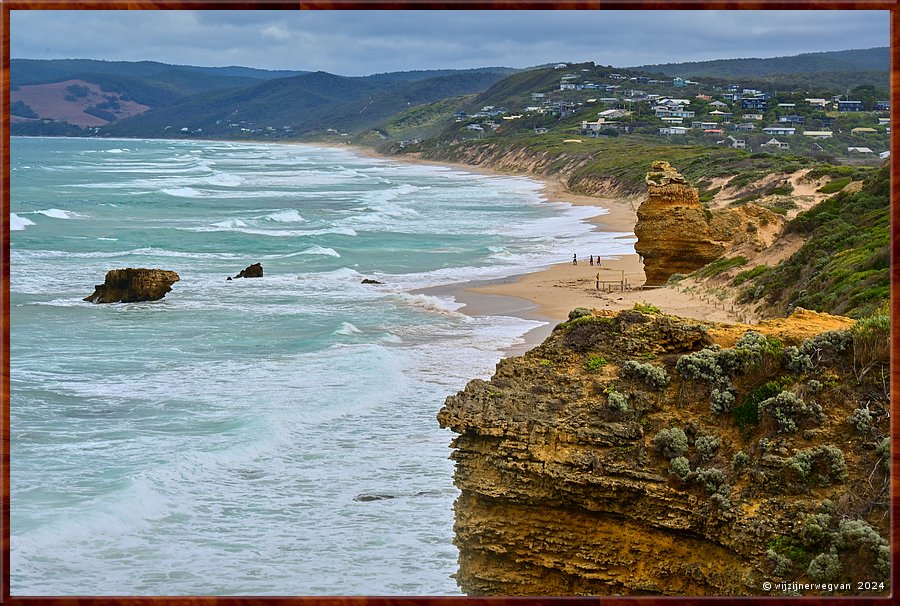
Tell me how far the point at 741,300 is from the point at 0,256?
19062 mm

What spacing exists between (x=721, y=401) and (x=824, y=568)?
153cm

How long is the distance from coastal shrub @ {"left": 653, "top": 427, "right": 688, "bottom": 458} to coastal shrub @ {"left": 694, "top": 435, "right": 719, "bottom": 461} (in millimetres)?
93

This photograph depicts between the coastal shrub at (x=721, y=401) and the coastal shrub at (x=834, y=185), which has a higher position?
the coastal shrub at (x=834, y=185)

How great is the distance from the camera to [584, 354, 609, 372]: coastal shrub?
816cm

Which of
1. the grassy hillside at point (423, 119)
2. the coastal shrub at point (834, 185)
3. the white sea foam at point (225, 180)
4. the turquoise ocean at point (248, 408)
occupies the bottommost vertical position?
the turquoise ocean at point (248, 408)

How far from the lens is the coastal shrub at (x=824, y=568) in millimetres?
6145

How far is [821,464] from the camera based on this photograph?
22.2 feet

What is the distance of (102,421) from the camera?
16.5 meters

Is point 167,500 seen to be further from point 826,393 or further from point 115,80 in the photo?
point 115,80

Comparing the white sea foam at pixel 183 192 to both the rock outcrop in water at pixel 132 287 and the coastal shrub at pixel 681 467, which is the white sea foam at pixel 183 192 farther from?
the coastal shrub at pixel 681 467

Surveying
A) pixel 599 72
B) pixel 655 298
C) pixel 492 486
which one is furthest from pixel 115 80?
pixel 492 486

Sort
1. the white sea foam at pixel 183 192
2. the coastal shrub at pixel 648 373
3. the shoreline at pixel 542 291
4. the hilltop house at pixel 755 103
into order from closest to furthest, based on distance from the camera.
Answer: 1. the coastal shrub at pixel 648 373
2. the shoreline at pixel 542 291
3. the white sea foam at pixel 183 192
4. the hilltop house at pixel 755 103

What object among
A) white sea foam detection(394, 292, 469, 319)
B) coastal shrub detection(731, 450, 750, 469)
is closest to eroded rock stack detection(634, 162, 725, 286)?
white sea foam detection(394, 292, 469, 319)

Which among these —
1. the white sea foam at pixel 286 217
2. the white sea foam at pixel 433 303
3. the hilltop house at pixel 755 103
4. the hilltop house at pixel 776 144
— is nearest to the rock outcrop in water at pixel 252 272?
the white sea foam at pixel 433 303
